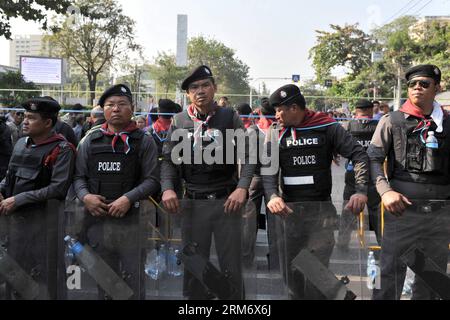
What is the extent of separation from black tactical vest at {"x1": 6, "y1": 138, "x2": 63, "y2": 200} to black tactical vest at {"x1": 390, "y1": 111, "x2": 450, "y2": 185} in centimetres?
249

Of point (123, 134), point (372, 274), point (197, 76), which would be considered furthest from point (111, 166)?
point (372, 274)

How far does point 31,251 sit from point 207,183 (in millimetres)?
1373

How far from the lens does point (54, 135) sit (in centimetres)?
370

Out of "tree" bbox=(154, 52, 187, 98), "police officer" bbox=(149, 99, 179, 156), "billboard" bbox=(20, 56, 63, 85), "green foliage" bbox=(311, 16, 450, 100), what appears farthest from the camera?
"tree" bbox=(154, 52, 187, 98)

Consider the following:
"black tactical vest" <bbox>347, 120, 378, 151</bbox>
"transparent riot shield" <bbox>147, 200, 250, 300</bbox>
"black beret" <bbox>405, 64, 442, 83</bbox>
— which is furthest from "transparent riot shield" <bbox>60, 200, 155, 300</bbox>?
"black tactical vest" <bbox>347, 120, 378, 151</bbox>

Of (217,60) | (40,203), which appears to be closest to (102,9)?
(217,60)

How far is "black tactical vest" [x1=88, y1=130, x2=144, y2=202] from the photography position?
3.50m

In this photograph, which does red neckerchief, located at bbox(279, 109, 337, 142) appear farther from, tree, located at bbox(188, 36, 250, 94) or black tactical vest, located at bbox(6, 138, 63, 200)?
tree, located at bbox(188, 36, 250, 94)

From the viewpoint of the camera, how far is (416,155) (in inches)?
132

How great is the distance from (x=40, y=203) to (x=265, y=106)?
11.3 ft

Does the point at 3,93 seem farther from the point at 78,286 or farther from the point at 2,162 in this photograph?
the point at 78,286

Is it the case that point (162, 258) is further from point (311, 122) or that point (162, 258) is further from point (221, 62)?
point (221, 62)

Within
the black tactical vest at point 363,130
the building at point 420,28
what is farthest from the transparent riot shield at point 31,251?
the building at point 420,28

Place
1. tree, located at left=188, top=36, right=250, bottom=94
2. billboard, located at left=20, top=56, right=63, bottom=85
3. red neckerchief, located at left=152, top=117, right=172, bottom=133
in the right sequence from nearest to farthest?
red neckerchief, located at left=152, top=117, right=172, bottom=133 → billboard, located at left=20, top=56, right=63, bottom=85 → tree, located at left=188, top=36, right=250, bottom=94
